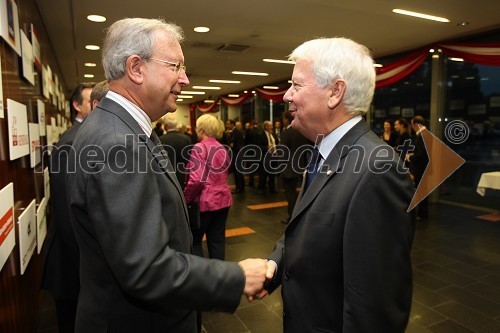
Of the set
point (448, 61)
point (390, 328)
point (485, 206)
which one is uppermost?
point (448, 61)

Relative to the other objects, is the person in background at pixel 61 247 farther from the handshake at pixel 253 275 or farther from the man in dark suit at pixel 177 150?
the man in dark suit at pixel 177 150

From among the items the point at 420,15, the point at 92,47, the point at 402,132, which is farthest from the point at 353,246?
the point at 92,47

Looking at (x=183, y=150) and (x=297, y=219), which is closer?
(x=297, y=219)

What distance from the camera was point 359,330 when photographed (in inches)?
41.1

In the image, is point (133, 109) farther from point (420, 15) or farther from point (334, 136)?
point (420, 15)

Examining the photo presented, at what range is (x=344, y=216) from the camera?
3.54 feet

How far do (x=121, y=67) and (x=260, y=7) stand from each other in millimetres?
3904

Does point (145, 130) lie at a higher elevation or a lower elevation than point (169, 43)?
lower

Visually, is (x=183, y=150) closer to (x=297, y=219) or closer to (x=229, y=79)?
(x=297, y=219)

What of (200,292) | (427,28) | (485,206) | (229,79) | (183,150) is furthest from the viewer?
(229,79)

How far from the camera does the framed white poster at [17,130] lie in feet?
6.11

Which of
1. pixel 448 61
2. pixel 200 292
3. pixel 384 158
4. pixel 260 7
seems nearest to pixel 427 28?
pixel 448 61

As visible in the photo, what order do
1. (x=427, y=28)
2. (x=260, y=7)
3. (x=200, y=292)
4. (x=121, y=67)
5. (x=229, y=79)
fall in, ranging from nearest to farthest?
(x=200, y=292) < (x=121, y=67) < (x=260, y=7) < (x=427, y=28) < (x=229, y=79)

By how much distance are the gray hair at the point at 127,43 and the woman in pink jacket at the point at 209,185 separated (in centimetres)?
209
